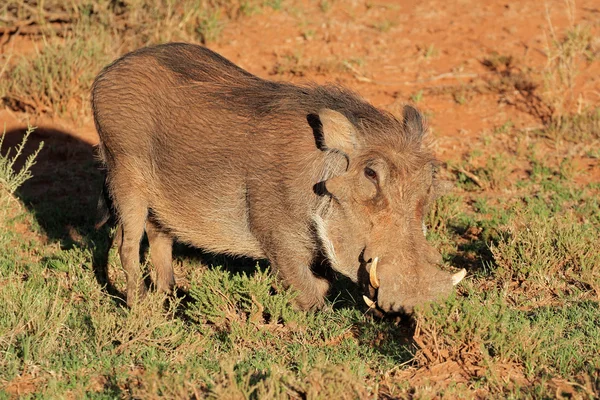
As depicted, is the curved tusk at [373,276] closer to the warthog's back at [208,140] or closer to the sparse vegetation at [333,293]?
the sparse vegetation at [333,293]

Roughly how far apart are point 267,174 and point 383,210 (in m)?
0.69

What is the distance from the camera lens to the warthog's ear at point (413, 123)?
14.0 ft

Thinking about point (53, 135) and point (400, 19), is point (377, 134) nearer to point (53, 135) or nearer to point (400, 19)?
point (53, 135)

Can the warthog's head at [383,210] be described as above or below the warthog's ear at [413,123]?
below

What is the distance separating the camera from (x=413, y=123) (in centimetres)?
433

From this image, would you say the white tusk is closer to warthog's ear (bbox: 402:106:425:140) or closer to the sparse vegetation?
the sparse vegetation

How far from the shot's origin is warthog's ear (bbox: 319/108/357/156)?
13.5 feet

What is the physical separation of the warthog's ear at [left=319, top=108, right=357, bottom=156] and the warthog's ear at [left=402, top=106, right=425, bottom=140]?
0.32 m

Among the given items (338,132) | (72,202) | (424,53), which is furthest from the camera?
(424,53)

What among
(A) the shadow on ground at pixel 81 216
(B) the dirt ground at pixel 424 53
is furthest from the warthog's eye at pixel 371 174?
(B) the dirt ground at pixel 424 53

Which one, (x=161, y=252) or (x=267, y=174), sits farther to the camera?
(x=161, y=252)

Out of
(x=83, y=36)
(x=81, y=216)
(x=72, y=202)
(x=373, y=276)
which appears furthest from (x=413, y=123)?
(x=83, y=36)

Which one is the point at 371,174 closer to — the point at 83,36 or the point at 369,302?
the point at 369,302

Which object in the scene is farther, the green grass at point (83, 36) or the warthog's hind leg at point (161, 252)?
the green grass at point (83, 36)
